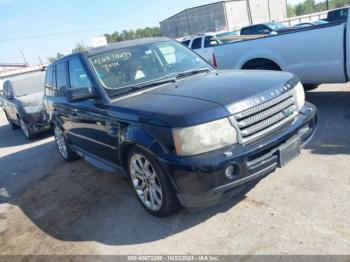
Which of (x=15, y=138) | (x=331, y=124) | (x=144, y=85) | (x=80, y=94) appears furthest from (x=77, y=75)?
(x=15, y=138)

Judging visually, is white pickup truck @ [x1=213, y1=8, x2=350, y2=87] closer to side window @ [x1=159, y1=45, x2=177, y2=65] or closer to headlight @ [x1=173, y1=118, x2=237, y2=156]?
side window @ [x1=159, y1=45, x2=177, y2=65]

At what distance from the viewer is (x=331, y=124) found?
5582mm

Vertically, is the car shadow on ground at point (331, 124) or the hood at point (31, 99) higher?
the hood at point (31, 99)

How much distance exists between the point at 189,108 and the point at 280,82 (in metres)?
1.13

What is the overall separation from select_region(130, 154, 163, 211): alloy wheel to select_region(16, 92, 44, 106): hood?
21.2 feet

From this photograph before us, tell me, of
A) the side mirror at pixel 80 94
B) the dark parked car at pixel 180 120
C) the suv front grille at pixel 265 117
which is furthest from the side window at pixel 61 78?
the suv front grille at pixel 265 117

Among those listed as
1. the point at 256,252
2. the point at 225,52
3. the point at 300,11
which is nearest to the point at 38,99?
the point at 225,52

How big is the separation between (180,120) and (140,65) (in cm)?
163

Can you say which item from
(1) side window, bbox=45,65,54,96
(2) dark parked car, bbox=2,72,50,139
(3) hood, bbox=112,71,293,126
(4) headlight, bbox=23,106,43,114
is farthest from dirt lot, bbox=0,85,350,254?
(4) headlight, bbox=23,106,43,114

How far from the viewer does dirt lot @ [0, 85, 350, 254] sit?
3.10 m

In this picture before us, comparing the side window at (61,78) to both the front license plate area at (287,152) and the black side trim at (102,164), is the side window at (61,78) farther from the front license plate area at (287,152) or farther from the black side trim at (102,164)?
the front license plate area at (287,152)

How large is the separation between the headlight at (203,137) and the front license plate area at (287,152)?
55cm

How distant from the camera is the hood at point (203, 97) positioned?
9.98 ft

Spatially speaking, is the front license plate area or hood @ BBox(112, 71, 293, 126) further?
the front license plate area
